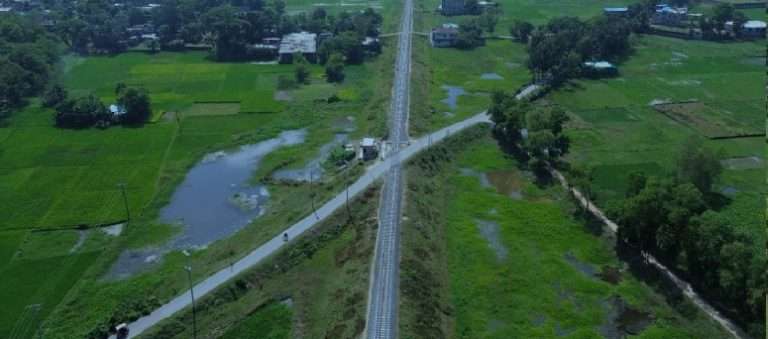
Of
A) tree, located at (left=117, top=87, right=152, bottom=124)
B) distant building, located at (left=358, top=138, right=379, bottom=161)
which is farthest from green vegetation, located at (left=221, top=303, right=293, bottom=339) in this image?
tree, located at (left=117, top=87, right=152, bottom=124)

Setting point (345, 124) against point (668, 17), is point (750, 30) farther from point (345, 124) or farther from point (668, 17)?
point (345, 124)

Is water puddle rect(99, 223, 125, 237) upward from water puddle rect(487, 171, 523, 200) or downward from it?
downward

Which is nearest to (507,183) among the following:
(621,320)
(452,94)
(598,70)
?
(621,320)

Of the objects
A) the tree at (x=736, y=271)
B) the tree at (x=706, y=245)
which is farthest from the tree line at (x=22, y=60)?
the tree at (x=736, y=271)

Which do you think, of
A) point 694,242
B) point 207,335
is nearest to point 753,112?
point 694,242

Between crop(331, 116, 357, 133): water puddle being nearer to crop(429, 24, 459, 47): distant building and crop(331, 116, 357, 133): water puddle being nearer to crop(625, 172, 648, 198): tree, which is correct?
→ crop(625, 172, 648, 198): tree

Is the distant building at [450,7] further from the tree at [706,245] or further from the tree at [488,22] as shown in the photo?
the tree at [706,245]

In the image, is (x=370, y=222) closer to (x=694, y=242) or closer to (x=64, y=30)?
(x=694, y=242)
